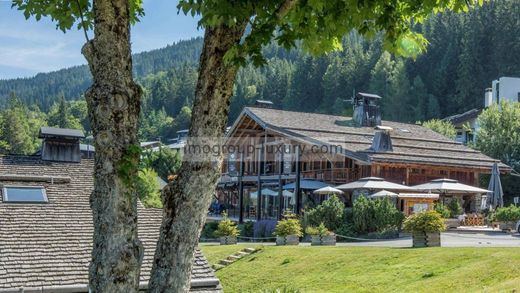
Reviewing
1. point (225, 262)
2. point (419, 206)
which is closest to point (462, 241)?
point (419, 206)

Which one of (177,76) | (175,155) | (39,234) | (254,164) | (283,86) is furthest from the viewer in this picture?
(177,76)

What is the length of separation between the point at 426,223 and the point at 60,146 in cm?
1176

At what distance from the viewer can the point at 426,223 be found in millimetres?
17781

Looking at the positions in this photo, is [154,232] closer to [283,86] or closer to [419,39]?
[419,39]

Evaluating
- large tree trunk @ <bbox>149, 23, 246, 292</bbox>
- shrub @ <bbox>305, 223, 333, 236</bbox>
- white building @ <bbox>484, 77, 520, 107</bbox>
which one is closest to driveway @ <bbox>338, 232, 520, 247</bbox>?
shrub @ <bbox>305, 223, 333, 236</bbox>

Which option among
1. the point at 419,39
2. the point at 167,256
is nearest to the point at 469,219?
the point at 419,39

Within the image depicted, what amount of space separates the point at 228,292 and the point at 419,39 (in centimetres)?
1361

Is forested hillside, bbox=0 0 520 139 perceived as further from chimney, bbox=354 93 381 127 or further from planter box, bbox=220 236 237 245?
planter box, bbox=220 236 237 245

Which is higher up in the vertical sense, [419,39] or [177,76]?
[177,76]

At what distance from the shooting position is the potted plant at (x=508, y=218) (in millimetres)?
25375

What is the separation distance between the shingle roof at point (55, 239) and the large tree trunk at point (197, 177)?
7.90 metres

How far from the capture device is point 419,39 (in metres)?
6.13

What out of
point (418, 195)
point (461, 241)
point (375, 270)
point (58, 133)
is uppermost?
point (58, 133)

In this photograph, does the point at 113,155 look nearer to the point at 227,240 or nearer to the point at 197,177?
the point at 197,177
